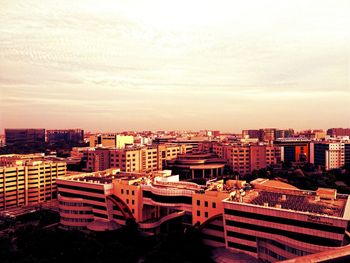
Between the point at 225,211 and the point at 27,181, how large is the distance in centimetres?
3945

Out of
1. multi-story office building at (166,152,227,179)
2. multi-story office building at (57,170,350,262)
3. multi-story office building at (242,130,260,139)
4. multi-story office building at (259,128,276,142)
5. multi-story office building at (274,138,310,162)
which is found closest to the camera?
multi-story office building at (57,170,350,262)

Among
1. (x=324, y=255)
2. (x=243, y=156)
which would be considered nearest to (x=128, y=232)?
(x=324, y=255)

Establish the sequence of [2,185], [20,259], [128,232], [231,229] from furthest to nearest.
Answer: [2,185], [128,232], [231,229], [20,259]

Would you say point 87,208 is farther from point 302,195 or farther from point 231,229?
point 302,195

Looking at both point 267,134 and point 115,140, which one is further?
point 267,134

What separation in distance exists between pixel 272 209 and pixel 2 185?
43437mm

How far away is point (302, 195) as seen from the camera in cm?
3238

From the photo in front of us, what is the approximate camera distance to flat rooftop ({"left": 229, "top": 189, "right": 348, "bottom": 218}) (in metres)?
27.0

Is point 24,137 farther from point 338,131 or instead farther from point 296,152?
point 338,131

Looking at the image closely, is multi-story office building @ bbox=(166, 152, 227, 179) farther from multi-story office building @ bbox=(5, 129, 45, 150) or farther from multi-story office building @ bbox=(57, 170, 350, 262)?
multi-story office building @ bbox=(5, 129, 45, 150)

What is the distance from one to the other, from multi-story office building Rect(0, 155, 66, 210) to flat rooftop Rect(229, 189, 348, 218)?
38.7m

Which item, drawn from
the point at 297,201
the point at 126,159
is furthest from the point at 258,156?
the point at 297,201

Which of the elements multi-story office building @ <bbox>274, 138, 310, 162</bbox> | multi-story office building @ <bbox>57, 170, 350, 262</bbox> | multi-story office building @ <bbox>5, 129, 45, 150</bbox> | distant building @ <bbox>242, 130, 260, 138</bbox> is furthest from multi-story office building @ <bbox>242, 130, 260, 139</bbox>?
multi-story office building @ <bbox>57, 170, 350, 262</bbox>

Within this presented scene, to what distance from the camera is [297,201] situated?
29969 millimetres
